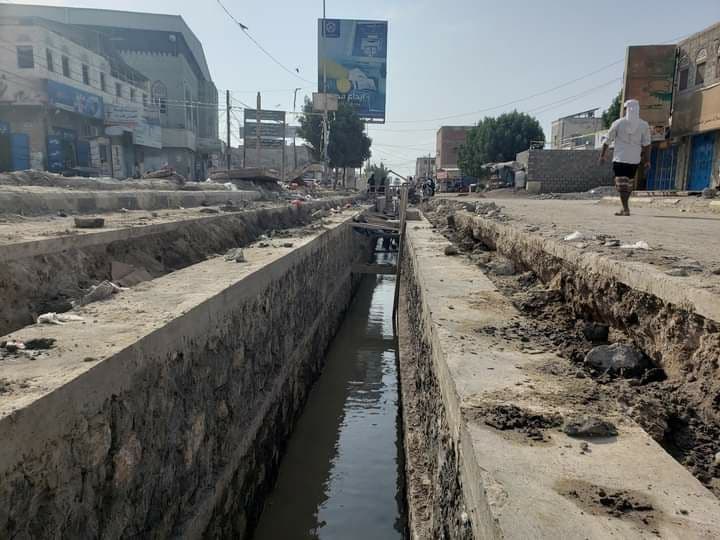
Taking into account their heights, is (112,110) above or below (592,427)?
above

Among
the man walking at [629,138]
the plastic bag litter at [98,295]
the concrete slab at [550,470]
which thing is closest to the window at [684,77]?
the man walking at [629,138]

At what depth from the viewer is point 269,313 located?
5621mm

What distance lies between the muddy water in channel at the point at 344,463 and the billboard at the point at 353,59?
3759cm

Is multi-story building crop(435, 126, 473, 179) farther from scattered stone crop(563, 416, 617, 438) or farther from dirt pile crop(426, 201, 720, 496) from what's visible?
scattered stone crop(563, 416, 617, 438)

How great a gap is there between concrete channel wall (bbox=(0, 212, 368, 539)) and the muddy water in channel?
0.33 m

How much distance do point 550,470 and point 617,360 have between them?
1.28 metres

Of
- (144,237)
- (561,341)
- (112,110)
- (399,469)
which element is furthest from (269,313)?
(112,110)

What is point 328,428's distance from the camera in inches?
272

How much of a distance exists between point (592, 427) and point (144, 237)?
554 centimetres

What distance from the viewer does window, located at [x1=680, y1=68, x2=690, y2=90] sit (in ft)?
53.3

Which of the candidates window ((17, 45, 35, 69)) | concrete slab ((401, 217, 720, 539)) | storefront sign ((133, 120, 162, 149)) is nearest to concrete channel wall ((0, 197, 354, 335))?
concrete slab ((401, 217, 720, 539))

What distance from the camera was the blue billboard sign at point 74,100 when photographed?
2366cm

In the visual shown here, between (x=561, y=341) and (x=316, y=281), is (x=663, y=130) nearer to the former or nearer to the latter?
(x=316, y=281)

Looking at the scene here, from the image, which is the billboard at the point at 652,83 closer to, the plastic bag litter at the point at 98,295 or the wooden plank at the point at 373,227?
the wooden plank at the point at 373,227
